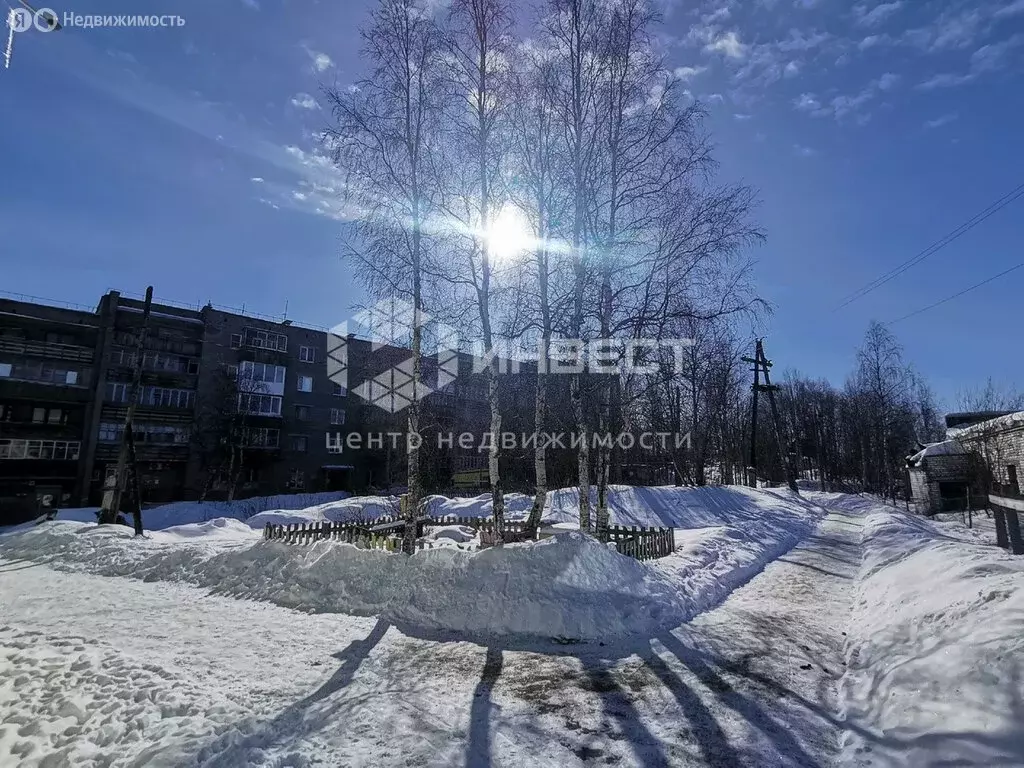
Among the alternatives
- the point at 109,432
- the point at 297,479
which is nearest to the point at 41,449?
the point at 109,432

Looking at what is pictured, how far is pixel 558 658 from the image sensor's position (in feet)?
18.7

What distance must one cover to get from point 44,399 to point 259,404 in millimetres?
11770

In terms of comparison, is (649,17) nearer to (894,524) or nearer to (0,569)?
(894,524)

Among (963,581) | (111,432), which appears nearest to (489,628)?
(963,581)

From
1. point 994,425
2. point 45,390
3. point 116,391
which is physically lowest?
point 994,425

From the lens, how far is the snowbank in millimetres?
6852

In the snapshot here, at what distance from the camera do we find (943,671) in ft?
13.1

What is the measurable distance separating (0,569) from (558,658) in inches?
585

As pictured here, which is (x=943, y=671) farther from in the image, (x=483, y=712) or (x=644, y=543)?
(x=644, y=543)

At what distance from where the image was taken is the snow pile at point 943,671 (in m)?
3.21

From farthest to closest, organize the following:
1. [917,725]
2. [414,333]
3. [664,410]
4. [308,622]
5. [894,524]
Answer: [664,410], [894,524], [414,333], [308,622], [917,725]

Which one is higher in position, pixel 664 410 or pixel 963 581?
pixel 664 410

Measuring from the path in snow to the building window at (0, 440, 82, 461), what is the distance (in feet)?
99.5

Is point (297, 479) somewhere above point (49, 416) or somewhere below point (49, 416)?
below
